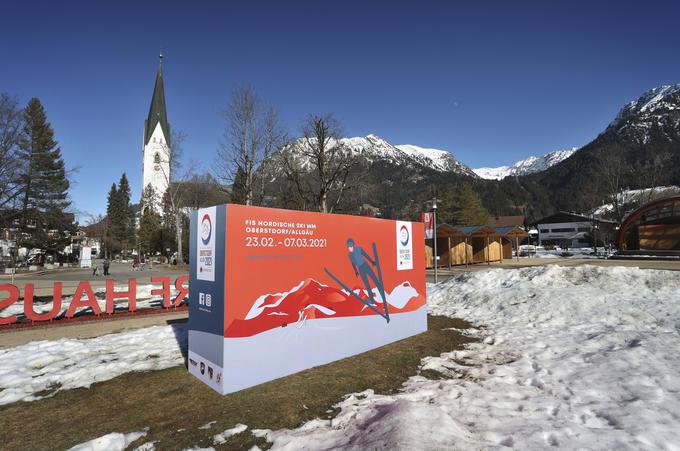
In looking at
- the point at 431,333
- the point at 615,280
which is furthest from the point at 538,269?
the point at 431,333

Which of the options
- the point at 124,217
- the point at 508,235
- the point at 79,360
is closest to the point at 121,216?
the point at 124,217

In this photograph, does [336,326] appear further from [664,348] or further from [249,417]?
[664,348]

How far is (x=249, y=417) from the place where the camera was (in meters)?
4.30

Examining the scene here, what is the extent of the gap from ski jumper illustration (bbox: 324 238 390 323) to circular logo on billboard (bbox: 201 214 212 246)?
2196 mm

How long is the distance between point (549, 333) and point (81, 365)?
32.8ft

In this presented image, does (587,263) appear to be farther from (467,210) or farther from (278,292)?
(467,210)

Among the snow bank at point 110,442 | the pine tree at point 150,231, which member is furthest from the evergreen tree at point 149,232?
the snow bank at point 110,442

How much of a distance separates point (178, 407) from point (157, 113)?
9232 centimetres

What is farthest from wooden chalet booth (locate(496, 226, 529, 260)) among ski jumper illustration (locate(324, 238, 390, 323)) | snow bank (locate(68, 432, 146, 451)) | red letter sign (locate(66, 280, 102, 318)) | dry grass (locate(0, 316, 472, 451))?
snow bank (locate(68, 432, 146, 451))

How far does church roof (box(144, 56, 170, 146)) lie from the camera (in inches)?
3194

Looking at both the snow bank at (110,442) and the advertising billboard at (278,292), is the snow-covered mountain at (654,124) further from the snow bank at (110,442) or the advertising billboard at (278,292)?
the snow bank at (110,442)

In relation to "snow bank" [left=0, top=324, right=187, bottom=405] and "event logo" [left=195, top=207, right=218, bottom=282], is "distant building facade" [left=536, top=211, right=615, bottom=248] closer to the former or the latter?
"snow bank" [left=0, top=324, right=187, bottom=405]

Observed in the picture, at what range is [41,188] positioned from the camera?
120 feet

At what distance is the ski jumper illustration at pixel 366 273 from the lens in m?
6.84
